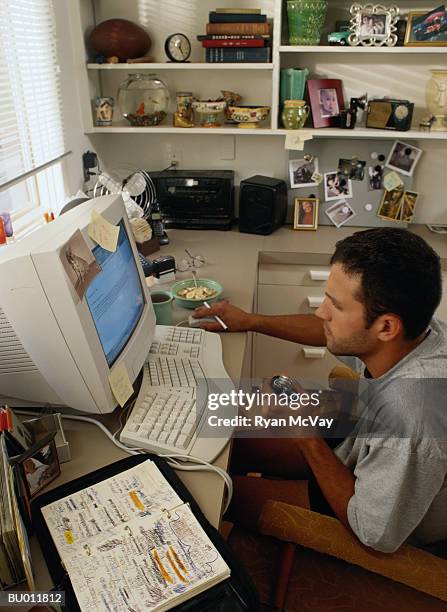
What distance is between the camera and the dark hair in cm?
113

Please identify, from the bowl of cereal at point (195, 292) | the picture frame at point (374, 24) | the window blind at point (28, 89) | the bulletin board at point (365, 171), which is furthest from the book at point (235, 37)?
the bowl of cereal at point (195, 292)

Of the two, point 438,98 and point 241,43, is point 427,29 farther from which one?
point 241,43

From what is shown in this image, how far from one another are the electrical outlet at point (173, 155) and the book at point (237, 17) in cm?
65

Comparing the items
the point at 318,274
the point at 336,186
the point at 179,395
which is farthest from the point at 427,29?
the point at 179,395

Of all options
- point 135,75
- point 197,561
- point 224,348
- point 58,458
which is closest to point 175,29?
point 135,75

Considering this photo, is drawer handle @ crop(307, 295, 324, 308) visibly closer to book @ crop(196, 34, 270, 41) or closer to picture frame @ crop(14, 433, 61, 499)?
book @ crop(196, 34, 270, 41)

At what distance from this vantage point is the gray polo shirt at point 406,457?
3.34ft

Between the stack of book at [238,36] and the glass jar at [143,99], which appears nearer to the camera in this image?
the stack of book at [238,36]

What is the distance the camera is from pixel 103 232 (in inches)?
46.0

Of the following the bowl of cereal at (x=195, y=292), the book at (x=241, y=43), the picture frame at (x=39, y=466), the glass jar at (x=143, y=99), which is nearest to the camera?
the picture frame at (x=39, y=466)

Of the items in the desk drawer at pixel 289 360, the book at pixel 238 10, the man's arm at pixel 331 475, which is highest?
the book at pixel 238 10

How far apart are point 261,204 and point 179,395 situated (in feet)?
4.84

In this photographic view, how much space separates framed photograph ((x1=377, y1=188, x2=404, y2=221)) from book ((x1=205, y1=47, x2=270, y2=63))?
904mm

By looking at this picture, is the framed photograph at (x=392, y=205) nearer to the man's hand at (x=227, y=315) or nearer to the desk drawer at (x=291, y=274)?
the desk drawer at (x=291, y=274)
